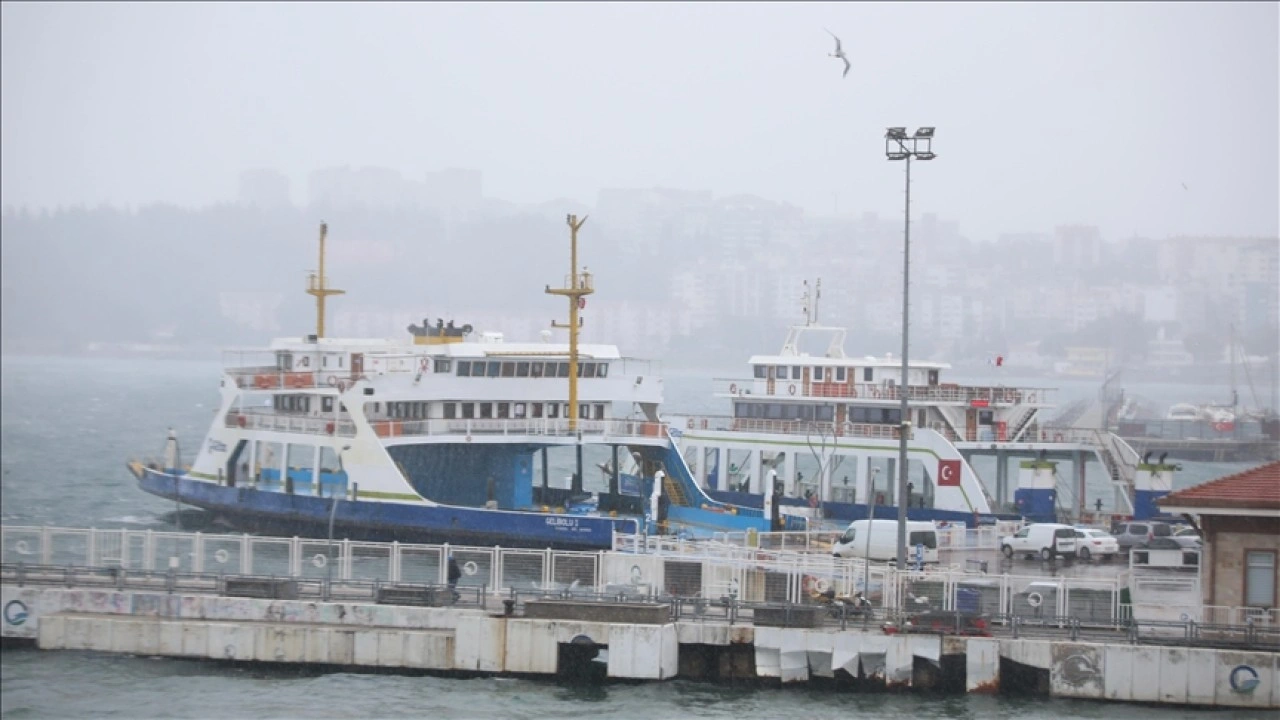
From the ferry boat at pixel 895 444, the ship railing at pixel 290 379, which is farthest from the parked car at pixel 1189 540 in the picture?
the ship railing at pixel 290 379

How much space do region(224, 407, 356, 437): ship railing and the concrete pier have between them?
15878mm

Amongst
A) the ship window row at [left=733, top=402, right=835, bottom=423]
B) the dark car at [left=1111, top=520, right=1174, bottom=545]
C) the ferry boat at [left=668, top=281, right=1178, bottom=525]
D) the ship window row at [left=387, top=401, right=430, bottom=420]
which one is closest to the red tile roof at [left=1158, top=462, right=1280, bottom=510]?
the dark car at [left=1111, top=520, right=1174, bottom=545]

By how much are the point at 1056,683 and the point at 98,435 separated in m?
68.5

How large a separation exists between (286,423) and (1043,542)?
67.4 ft

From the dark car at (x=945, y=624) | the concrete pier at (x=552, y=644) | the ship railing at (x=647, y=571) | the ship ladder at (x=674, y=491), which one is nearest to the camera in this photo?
the concrete pier at (x=552, y=644)

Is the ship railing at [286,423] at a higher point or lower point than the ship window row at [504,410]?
lower

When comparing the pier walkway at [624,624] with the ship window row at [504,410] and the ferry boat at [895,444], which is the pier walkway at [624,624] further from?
the ship window row at [504,410]

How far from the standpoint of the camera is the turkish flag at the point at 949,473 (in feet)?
145

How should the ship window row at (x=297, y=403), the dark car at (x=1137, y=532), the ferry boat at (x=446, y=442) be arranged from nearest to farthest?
1. the dark car at (x=1137, y=532)
2. the ferry boat at (x=446, y=442)
3. the ship window row at (x=297, y=403)

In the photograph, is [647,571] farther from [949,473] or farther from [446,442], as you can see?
[949,473]

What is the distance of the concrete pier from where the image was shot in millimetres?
26594

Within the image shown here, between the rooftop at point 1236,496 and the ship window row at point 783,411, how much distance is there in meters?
20.6

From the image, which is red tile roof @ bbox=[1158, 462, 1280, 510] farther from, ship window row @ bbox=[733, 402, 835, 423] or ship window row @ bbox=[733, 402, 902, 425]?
ship window row @ bbox=[733, 402, 835, 423]

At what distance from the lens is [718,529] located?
142ft
